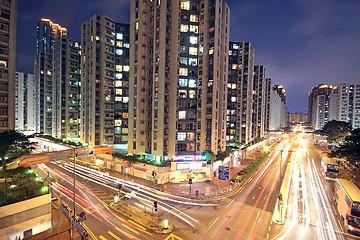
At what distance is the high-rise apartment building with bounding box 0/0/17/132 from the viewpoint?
145ft

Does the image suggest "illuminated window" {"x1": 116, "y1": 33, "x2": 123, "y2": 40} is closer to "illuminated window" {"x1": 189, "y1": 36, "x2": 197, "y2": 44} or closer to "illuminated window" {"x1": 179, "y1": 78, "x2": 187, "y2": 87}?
"illuminated window" {"x1": 189, "y1": 36, "x2": 197, "y2": 44}

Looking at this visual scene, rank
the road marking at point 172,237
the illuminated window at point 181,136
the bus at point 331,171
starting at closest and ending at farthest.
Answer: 1. the road marking at point 172,237
2. the bus at point 331,171
3. the illuminated window at point 181,136

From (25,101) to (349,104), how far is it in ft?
849

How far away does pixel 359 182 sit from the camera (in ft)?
123

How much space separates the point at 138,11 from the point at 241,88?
56.0 m

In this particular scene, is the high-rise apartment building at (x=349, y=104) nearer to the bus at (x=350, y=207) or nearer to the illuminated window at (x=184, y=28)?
the bus at (x=350, y=207)

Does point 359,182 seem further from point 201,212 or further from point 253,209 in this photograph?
point 201,212

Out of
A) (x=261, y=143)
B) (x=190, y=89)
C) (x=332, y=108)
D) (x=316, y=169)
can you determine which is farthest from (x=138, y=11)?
(x=332, y=108)

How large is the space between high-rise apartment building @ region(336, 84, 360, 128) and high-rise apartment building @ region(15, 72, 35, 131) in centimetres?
24941

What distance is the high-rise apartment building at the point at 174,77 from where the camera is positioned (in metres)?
46.0

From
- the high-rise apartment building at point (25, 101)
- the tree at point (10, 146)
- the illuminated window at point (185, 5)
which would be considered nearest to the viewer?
the tree at point (10, 146)

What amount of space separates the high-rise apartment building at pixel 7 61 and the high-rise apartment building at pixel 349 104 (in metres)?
206

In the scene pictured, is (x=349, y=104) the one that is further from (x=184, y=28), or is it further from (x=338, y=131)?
(x=184, y=28)

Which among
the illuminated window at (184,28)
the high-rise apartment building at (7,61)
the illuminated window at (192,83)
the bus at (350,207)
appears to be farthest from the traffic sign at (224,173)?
the high-rise apartment building at (7,61)
